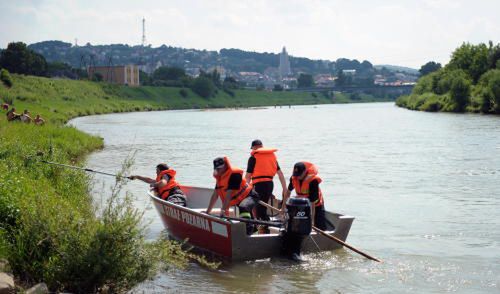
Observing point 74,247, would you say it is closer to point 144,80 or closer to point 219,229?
point 219,229

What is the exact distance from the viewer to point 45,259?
33.5 ft

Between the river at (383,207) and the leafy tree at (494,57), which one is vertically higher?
the leafy tree at (494,57)

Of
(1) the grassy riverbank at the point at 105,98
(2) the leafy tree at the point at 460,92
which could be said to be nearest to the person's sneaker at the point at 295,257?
(1) the grassy riverbank at the point at 105,98

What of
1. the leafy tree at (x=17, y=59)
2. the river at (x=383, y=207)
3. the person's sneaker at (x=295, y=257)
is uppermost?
the leafy tree at (x=17, y=59)

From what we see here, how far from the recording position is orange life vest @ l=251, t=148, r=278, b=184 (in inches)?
568

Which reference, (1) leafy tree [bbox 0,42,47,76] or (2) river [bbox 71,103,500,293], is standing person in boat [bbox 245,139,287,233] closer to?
(2) river [bbox 71,103,500,293]

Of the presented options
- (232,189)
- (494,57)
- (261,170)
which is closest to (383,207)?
(261,170)

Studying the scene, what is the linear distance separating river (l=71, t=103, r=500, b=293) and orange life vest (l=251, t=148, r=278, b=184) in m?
1.92

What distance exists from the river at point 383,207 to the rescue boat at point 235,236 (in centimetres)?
22

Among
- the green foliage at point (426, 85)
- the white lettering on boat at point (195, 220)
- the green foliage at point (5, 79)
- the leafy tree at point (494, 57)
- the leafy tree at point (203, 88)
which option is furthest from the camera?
the leafy tree at point (203, 88)

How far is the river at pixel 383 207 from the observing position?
12445 mm

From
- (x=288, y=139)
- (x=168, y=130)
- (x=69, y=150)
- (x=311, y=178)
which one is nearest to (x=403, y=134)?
(x=288, y=139)

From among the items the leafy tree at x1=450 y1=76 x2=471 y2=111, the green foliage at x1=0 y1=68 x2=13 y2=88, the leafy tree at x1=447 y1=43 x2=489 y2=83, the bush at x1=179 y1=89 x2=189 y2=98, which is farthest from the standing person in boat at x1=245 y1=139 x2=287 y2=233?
the bush at x1=179 y1=89 x2=189 y2=98

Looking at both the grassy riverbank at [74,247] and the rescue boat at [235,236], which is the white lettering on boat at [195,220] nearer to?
the rescue boat at [235,236]
